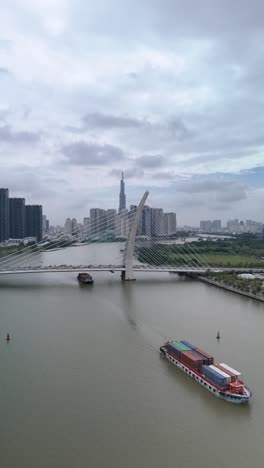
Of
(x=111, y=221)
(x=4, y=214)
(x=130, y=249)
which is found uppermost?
(x=4, y=214)

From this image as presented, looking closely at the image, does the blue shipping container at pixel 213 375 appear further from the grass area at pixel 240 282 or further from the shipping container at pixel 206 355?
the grass area at pixel 240 282

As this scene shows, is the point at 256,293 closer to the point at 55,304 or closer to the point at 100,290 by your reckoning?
the point at 100,290

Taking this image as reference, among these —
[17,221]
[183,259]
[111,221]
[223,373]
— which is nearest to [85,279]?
[111,221]

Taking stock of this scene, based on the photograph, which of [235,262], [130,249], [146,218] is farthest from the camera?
[146,218]

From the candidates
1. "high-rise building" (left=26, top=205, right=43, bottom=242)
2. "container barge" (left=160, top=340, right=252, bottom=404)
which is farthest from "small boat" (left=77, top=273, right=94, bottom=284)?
"high-rise building" (left=26, top=205, right=43, bottom=242)

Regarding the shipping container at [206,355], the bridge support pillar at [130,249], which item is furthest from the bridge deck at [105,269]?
the shipping container at [206,355]

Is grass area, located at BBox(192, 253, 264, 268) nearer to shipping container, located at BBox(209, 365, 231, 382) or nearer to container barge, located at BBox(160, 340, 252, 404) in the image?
container barge, located at BBox(160, 340, 252, 404)

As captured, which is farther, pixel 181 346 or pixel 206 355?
pixel 181 346

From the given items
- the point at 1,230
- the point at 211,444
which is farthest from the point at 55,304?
the point at 1,230

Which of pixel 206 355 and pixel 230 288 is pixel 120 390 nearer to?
pixel 206 355
